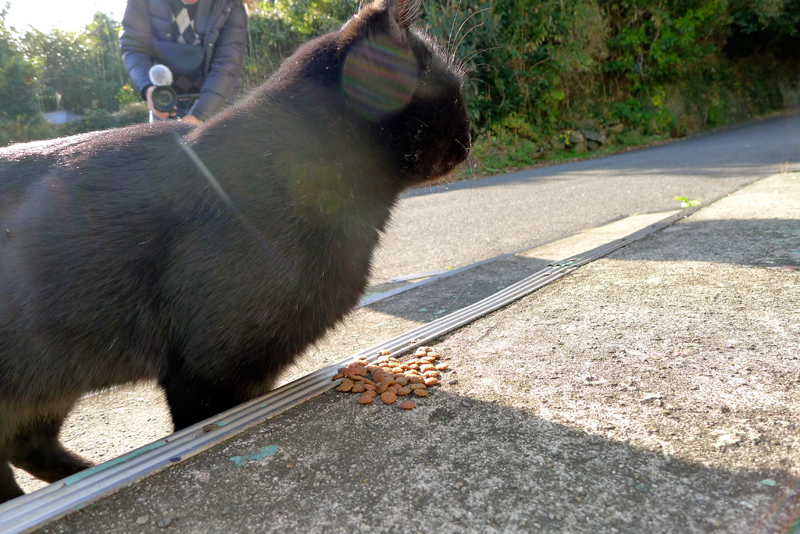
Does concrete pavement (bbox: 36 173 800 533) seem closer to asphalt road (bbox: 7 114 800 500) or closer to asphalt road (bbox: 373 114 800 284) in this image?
asphalt road (bbox: 7 114 800 500)

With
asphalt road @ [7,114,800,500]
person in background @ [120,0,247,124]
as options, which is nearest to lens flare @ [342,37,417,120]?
asphalt road @ [7,114,800,500]

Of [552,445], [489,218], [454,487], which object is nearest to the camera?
[454,487]

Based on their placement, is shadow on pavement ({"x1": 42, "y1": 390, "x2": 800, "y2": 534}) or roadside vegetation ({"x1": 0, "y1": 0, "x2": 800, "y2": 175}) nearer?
shadow on pavement ({"x1": 42, "y1": 390, "x2": 800, "y2": 534})

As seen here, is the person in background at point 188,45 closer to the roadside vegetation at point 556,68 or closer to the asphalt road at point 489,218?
the asphalt road at point 489,218

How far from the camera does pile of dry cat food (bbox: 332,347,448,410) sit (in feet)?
4.47

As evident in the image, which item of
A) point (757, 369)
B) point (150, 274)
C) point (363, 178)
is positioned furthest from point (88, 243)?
point (757, 369)

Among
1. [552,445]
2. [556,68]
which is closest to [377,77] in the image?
[552,445]

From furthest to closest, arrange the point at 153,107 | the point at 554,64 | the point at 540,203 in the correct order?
the point at 554,64, the point at 540,203, the point at 153,107

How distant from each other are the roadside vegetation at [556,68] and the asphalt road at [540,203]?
2.37m

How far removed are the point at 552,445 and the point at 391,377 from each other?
49 cm

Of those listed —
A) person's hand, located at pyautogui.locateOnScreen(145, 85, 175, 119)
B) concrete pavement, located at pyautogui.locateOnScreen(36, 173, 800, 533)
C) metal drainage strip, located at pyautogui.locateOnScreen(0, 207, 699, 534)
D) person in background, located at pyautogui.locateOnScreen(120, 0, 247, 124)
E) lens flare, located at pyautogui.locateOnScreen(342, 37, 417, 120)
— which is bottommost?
concrete pavement, located at pyautogui.locateOnScreen(36, 173, 800, 533)

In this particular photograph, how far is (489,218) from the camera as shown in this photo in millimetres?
5094

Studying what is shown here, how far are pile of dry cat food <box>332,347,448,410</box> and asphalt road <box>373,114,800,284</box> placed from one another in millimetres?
949

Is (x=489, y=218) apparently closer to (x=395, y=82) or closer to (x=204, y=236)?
(x=395, y=82)
